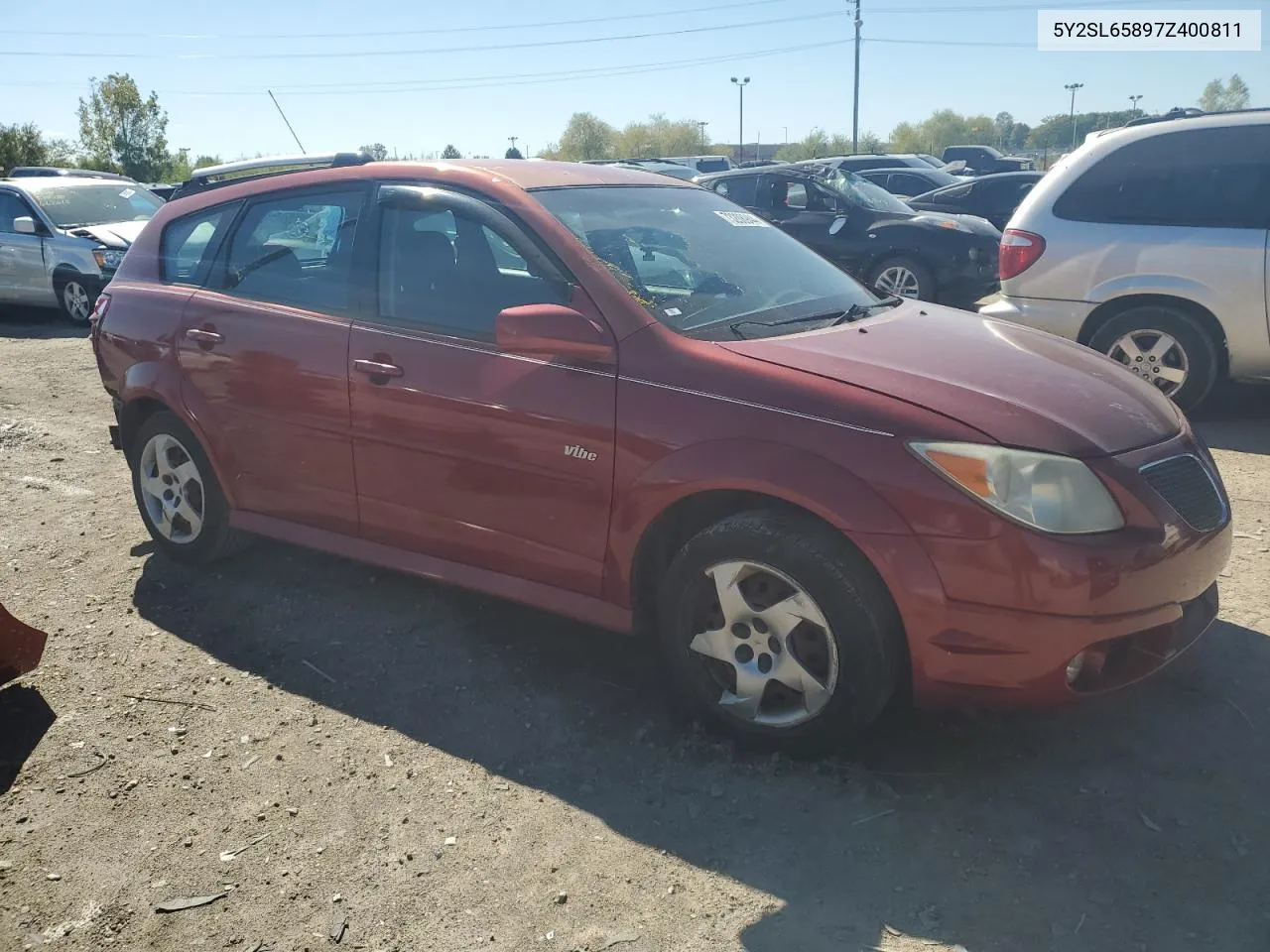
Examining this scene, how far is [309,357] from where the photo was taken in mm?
4023

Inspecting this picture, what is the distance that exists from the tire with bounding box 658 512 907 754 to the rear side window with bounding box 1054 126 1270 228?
4843mm

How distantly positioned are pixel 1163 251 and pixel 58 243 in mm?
11610

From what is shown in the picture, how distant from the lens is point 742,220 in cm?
437

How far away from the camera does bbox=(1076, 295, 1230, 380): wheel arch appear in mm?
6504

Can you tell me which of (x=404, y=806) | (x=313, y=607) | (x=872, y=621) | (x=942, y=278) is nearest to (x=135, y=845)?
(x=404, y=806)

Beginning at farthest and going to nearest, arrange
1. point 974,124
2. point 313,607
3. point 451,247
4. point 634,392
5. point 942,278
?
point 974,124
point 942,278
point 313,607
point 451,247
point 634,392

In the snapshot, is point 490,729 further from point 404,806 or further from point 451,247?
point 451,247

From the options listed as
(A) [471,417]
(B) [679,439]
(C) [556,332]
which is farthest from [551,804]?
(C) [556,332]

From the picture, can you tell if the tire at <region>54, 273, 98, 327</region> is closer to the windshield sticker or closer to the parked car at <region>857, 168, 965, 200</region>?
the windshield sticker

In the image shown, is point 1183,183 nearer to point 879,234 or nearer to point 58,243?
point 879,234

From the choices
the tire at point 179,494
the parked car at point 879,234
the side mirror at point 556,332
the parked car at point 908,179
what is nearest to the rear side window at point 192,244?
the tire at point 179,494

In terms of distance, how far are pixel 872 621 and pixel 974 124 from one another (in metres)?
96.6

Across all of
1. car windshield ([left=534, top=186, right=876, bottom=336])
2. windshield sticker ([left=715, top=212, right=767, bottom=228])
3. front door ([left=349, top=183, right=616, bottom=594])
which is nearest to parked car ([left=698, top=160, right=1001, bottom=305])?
windshield sticker ([left=715, top=212, right=767, bottom=228])

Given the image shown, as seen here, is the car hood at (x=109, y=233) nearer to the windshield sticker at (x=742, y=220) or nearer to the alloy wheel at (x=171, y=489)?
the alloy wheel at (x=171, y=489)
